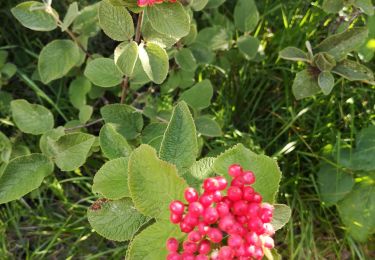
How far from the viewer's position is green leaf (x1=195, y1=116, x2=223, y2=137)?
197 cm

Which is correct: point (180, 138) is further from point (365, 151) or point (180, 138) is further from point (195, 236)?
point (365, 151)

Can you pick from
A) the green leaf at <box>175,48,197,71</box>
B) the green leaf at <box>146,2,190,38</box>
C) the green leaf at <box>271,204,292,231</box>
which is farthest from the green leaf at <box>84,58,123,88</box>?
the green leaf at <box>271,204,292,231</box>

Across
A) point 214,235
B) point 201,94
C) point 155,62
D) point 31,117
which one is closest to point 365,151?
point 201,94

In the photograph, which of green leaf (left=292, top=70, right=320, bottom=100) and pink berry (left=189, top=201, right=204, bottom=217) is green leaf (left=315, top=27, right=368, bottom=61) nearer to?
green leaf (left=292, top=70, right=320, bottom=100)

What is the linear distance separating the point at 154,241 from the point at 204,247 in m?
0.17

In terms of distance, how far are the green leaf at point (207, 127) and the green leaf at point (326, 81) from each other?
417 mm

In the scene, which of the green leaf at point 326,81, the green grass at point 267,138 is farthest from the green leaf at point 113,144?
the green leaf at point 326,81

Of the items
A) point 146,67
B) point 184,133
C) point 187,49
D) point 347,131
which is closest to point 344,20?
point 347,131

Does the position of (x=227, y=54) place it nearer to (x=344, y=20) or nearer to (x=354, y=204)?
(x=344, y=20)

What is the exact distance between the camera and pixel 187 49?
81.7 inches

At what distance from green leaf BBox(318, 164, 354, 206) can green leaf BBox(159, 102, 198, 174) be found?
3.28ft

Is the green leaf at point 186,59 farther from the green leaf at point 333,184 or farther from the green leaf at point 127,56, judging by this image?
the green leaf at point 333,184

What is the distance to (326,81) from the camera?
1873mm

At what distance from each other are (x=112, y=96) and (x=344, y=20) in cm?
115
